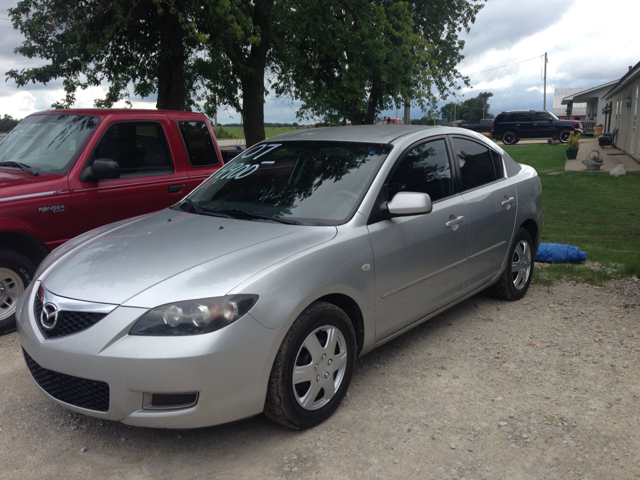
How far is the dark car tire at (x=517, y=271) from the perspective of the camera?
5.43m

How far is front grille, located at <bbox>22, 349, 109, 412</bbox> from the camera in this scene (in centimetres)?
286

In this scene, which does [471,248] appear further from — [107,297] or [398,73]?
[398,73]

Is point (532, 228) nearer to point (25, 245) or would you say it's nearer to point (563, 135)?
point (25, 245)

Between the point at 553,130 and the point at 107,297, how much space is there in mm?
39257

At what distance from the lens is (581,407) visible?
141 inches

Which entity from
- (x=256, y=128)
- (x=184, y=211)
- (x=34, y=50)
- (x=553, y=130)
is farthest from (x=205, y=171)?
(x=553, y=130)

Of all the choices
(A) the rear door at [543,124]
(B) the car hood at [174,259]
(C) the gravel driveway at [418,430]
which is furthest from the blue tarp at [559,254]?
(A) the rear door at [543,124]

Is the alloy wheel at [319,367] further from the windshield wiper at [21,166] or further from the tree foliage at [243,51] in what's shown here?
the tree foliage at [243,51]

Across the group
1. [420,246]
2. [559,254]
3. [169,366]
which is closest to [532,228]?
[559,254]

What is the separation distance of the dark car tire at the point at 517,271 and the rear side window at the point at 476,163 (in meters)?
0.66

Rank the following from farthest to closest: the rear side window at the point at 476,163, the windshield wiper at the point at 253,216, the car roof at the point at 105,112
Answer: the car roof at the point at 105,112 → the rear side window at the point at 476,163 → the windshield wiper at the point at 253,216

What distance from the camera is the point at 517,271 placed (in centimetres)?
560

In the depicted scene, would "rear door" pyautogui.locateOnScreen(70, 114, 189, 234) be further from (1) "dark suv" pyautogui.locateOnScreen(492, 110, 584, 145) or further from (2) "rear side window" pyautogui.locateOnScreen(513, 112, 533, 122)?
(2) "rear side window" pyautogui.locateOnScreen(513, 112, 533, 122)

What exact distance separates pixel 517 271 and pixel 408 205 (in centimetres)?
239
